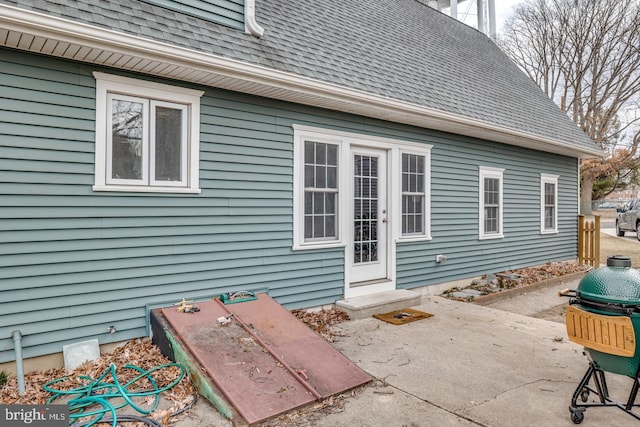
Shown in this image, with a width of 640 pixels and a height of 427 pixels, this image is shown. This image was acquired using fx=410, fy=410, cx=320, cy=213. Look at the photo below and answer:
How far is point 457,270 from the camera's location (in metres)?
7.40

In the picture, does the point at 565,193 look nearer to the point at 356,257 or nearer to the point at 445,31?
the point at 445,31

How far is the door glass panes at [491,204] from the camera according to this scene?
8.12 meters

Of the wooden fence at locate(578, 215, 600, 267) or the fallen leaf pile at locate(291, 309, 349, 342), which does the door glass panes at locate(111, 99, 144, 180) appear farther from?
the wooden fence at locate(578, 215, 600, 267)

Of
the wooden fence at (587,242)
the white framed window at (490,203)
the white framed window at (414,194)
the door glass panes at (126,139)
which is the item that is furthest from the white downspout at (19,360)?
the wooden fence at (587,242)

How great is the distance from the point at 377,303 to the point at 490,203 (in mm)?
4097

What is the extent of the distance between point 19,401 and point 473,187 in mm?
7210

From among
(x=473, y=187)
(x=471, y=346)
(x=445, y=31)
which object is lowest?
(x=471, y=346)

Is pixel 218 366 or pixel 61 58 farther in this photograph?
pixel 61 58

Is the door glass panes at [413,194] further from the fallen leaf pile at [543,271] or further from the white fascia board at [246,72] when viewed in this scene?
the fallen leaf pile at [543,271]

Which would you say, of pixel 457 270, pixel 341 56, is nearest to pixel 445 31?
pixel 341 56

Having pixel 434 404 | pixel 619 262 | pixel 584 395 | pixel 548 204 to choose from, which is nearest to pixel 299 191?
pixel 434 404

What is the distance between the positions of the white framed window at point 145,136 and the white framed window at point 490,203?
5.67m

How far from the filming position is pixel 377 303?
17.9 ft

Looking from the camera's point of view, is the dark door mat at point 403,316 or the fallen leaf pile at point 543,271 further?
the fallen leaf pile at point 543,271
